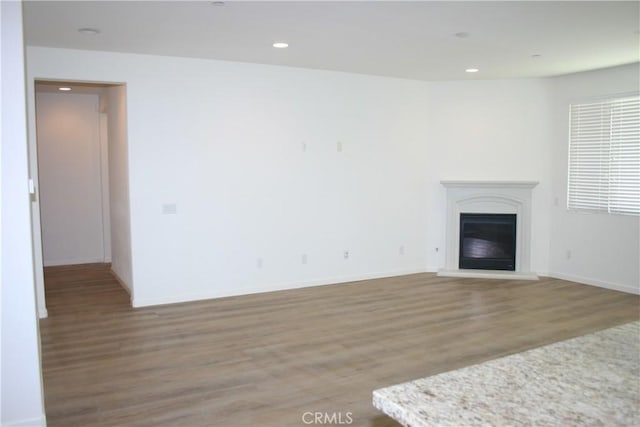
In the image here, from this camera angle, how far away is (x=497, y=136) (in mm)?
7453

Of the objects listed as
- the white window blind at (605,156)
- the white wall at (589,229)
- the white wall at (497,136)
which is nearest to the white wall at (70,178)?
the white wall at (497,136)

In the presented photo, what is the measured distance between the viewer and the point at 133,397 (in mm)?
3543

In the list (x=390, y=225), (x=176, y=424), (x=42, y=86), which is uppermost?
(x=42, y=86)

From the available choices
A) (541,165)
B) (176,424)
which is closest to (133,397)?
(176,424)

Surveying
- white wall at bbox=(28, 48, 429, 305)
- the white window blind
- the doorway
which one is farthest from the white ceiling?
the doorway

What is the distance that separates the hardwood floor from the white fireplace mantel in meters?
0.43

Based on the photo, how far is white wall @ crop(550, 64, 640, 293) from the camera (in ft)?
21.1

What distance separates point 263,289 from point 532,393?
5.33m

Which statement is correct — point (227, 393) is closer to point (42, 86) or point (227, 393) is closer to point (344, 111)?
point (344, 111)

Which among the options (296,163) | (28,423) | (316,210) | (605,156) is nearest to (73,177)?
(296,163)

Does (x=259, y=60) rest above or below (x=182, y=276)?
above

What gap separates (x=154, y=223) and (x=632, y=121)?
5.85 m

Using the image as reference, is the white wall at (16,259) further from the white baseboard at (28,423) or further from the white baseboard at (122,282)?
the white baseboard at (122,282)

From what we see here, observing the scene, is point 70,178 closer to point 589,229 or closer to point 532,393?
point 589,229
